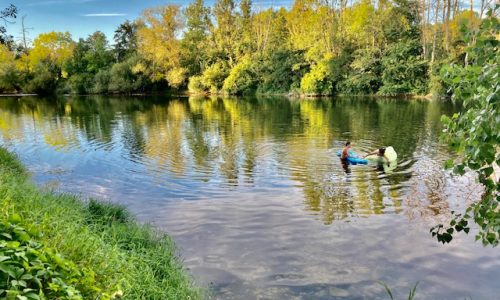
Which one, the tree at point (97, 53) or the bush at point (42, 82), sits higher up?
the tree at point (97, 53)

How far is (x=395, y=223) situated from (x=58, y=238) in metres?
7.64

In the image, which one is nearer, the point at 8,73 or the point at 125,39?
the point at 8,73

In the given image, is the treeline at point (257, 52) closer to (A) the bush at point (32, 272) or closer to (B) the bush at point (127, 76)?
(B) the bush at point (127, 76)

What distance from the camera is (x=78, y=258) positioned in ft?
16.3

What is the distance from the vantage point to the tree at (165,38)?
204 feet

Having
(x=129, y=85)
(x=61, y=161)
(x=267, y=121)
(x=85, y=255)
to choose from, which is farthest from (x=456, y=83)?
(x=129, y=85)

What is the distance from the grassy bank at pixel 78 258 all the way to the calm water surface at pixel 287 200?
0.97m

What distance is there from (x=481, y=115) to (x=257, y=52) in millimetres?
59449

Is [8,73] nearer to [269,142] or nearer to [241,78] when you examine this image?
[241,78]

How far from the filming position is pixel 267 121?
29.7m

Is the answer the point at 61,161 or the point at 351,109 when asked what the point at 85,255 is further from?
the point at 351,109

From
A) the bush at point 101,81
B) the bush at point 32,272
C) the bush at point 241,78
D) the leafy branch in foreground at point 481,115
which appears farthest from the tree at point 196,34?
the leafy branch in foreground at point 481,115

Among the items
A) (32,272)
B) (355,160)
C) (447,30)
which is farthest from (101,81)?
(32,272)

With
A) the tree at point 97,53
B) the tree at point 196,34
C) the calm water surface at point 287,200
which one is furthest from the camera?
the tree at point 97,53
